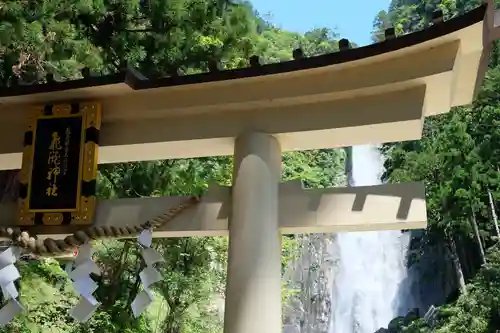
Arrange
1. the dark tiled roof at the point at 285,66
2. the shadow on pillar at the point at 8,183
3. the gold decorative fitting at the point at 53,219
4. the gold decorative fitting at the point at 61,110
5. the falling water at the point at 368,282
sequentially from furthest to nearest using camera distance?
1. the falling water at the point at 368,282
2. the shadow on pillar at the point at 8,183
3. the gold decorative fitting at the point at 61,110
4. the gold decorative fitting at the point at 53,219
5. the dark tiled roof at the point at 285,66

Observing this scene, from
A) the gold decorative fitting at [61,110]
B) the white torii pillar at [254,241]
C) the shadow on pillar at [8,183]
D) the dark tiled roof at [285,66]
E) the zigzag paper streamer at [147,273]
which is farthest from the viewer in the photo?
the shadow on pillar at [8,183]

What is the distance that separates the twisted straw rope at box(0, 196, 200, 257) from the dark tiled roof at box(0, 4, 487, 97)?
663 mm

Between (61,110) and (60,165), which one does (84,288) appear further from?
(61,110)

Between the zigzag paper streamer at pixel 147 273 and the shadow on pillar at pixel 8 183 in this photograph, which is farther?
the shadow on pillar at pixel 8 183

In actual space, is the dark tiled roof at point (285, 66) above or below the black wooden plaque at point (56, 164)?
above

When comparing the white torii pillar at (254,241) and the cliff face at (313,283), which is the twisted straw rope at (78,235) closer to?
the white torii pillar at (254,241)

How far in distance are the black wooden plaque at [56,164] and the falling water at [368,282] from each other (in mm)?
16458

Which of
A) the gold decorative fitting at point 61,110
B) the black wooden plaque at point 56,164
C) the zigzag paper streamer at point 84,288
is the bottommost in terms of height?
the zigzag paper streamer at point 84,288

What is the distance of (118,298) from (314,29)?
23.9m

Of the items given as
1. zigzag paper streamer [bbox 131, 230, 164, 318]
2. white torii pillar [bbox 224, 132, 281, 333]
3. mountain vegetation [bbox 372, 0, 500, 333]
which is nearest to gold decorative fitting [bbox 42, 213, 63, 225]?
zigzag paper streamer [bbox 131, 230, 164, 318]

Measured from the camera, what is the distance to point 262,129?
2803 millimetres

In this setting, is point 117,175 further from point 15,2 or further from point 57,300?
point 15,2

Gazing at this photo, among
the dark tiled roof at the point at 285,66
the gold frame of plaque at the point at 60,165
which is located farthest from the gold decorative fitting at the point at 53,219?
the dark tiled roof at the point at 285,66

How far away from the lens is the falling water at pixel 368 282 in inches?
705
